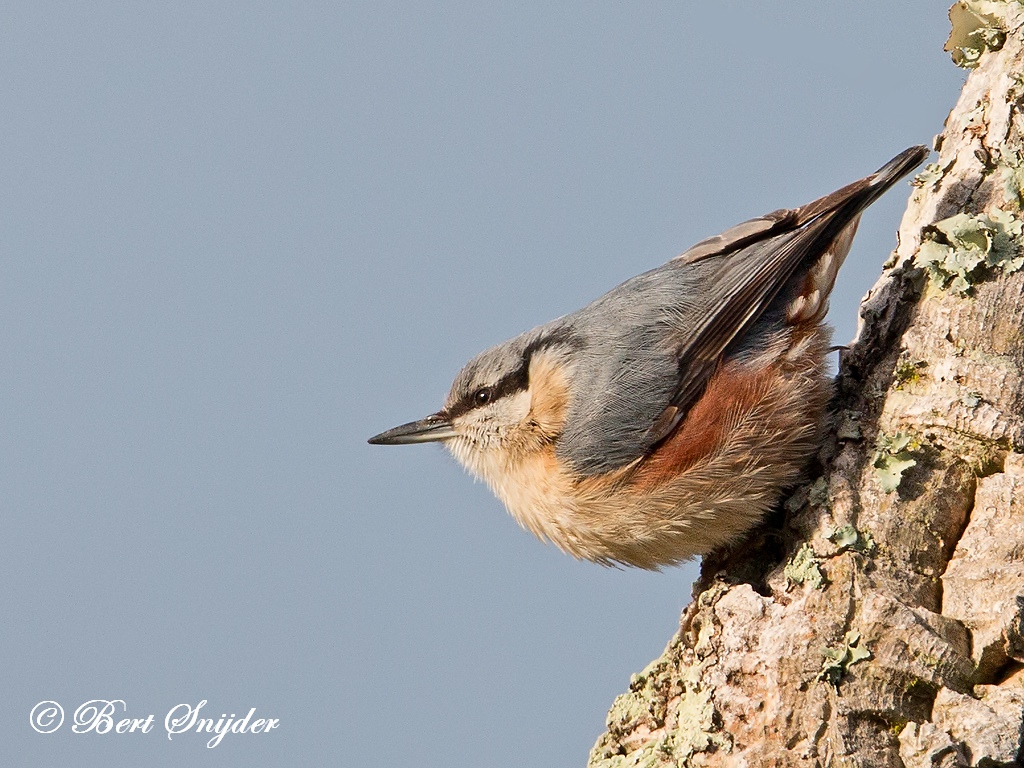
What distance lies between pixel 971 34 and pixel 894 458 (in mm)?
1536

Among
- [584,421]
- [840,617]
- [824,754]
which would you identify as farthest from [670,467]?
[824,754]

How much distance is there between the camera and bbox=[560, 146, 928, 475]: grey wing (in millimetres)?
3590

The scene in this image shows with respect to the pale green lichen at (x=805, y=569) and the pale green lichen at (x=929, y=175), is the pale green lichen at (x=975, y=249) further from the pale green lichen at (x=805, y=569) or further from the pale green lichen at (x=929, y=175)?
the pale green lichen at (x=805, y=569)

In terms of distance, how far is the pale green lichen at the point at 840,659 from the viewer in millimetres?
2934

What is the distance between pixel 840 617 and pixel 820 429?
2.29 ft

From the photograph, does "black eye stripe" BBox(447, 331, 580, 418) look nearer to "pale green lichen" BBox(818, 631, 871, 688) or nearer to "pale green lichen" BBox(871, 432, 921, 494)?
"pale green lichen" BBox(871, 432, 921, 494)

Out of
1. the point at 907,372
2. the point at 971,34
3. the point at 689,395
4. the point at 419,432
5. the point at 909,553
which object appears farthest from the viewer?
the point at 419,432

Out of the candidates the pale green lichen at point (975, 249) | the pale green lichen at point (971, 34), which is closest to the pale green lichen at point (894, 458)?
the pale green lichen at point (975, 249)

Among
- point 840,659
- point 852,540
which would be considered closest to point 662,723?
point 840,659

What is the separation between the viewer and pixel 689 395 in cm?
360

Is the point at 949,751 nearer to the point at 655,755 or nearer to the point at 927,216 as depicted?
the point at 655,755

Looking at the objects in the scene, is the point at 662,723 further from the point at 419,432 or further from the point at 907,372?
the point at 419,432

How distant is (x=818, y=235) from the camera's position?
12.1 ft

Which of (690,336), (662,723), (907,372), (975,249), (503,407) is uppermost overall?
(503,407)
